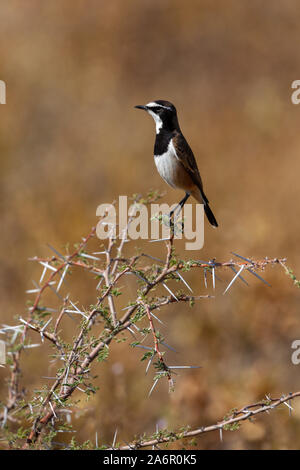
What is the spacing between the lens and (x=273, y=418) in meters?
4.28

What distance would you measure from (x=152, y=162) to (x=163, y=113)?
3.69 metres

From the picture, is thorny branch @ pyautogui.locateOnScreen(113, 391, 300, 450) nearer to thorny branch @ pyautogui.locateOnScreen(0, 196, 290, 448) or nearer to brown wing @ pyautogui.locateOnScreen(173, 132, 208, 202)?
thorny branch @ pyautogui.locateOnScreen(0, 196, 290, 448)

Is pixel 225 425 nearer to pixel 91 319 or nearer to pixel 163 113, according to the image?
pixel 91 319

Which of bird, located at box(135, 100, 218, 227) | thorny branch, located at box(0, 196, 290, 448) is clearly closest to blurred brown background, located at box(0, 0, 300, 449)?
bird, located at box(135, 100, 218, 227)

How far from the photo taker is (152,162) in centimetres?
720

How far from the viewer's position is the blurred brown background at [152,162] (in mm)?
4648

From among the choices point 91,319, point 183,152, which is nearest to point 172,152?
point 183,152

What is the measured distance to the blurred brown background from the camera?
4648 millimetres

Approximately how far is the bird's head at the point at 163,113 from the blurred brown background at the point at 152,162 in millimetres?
1847

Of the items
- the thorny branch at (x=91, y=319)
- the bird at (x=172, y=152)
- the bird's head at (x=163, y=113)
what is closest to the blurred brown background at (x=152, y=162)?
the bird at (x=172, y=152)
